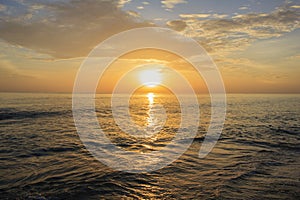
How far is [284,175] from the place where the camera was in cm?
942

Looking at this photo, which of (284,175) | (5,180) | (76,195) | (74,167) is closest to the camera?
(76,195)

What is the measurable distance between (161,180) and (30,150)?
857 cm

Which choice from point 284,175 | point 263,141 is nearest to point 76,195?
point 284,175

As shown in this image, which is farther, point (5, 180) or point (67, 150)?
point (67, 150)

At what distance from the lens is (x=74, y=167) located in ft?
34.6

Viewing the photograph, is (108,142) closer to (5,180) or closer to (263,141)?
(5,180)

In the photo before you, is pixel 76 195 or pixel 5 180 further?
pixel 5 180

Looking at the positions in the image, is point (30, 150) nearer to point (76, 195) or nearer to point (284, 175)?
point (76, 195)

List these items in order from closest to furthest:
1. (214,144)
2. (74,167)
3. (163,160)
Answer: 1. (74,167)
2. (163,160)
3. (214,144)

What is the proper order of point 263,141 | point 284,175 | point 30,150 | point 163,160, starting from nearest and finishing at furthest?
point 284,175, point 163,160, point 30,150, point 263,141

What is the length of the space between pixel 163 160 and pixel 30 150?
783cm

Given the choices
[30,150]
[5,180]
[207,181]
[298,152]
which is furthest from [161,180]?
[298,152]

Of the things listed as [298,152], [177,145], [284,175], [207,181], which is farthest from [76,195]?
[298,152]

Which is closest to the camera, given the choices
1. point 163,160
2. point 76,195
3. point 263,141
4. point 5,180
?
point 76,195
